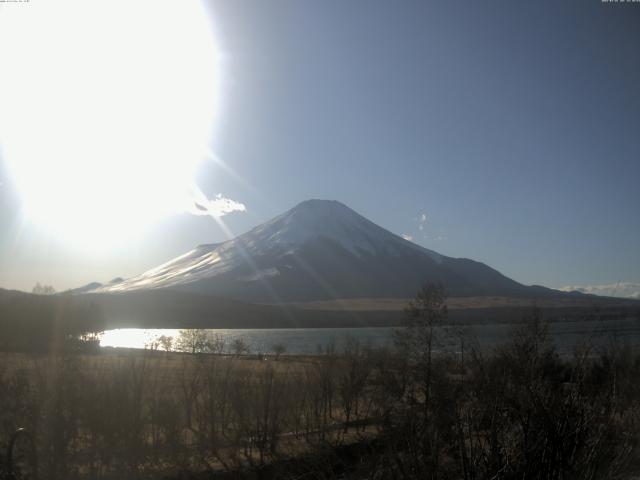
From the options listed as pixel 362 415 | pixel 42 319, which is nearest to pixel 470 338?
pixel 362 415

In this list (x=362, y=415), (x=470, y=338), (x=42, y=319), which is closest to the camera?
(x=470, y=338)

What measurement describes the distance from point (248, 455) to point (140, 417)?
3.48 meters

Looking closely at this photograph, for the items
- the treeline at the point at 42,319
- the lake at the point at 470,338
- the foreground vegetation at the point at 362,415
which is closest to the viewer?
the foreground vegetation at the point at 362,415

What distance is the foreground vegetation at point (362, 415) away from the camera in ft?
12.4

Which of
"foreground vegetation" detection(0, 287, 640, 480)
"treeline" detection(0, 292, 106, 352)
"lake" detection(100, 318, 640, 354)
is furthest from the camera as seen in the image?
"treeline" detection(0, 292, 106, 352)

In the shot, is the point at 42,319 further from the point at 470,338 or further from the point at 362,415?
the point at 470,338

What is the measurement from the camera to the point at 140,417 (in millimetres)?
13422

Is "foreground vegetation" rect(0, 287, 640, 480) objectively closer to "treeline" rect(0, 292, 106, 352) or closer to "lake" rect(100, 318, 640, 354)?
"lake" rect(100, 318, 640, 354)

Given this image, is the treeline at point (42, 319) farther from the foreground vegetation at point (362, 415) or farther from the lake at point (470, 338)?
the foreground vegetation at point (362, 415)

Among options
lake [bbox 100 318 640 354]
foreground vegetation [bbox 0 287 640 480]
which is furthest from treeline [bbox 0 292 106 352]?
foreground vegetation [bbox 0 287 640 480]

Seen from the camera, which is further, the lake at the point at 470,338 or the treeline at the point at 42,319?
the treeline at the point at 42,319

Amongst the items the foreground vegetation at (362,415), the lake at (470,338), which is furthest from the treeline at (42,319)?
the foreground vegetation at (362,415)

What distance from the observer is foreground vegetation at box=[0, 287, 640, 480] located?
3.79 m

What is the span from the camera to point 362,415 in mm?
21938
